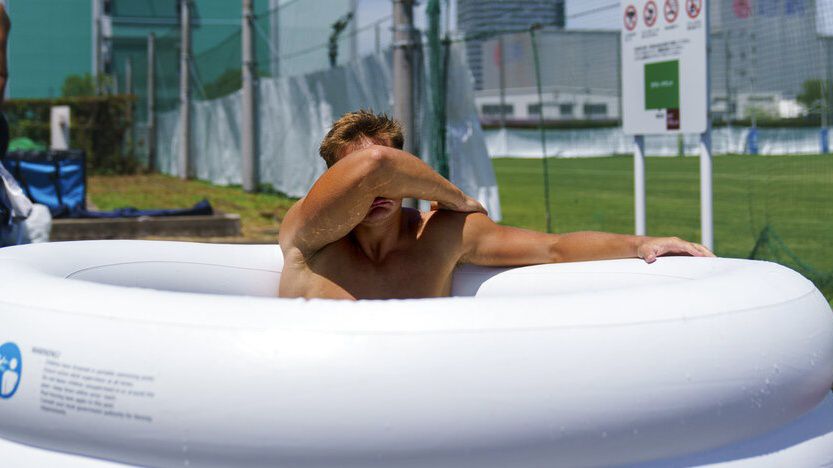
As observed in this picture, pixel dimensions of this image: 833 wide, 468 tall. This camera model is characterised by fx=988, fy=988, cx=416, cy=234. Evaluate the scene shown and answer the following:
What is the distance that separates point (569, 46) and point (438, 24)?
3.96 ft

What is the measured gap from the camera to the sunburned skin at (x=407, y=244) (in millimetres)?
2436

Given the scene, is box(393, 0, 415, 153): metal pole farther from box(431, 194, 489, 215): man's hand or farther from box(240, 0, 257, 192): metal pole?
box(240, 0, 257, 192): metal pole

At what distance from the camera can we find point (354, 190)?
7.48 feet

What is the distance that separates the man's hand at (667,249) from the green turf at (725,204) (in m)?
3.11

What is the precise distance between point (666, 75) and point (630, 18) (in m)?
0.47

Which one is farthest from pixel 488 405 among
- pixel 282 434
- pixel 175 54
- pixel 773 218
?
pixel 175 54

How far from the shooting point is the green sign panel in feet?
17.6

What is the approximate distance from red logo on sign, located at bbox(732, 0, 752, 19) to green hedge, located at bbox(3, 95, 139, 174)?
18137 mm

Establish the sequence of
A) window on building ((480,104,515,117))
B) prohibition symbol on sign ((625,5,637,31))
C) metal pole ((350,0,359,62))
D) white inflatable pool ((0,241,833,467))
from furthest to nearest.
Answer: window on building ((480,104,515,117)) < metal pole ((350,0,359,62)) < prohibition symbol on sign ((625,5,637,31)) < white inflatable pool ((0,241,833,467))

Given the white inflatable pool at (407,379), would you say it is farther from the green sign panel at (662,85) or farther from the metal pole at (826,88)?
the metal pole at (826,88)

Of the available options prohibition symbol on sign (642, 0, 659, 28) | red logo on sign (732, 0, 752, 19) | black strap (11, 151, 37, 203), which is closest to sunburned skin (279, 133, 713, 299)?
prohibition symbol on sign (642, 0, 659, 28)

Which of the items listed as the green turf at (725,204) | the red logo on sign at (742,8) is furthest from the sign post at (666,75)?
the red logo on sign at (742,8)

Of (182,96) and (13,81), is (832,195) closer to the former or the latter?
(182,96)

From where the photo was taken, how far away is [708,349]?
1.89m
